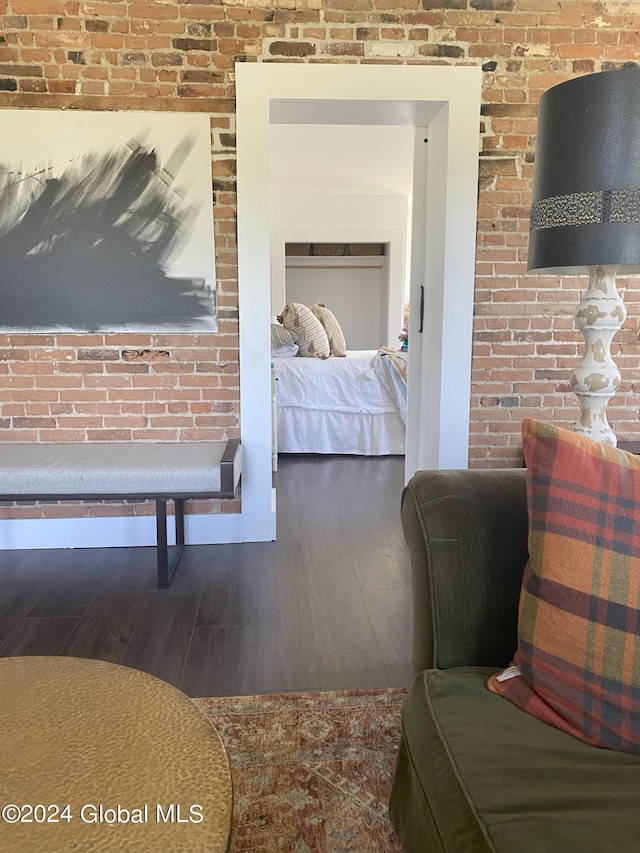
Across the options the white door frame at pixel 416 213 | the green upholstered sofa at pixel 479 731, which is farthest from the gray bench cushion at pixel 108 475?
the green upholstered sofa at pixel 479 731

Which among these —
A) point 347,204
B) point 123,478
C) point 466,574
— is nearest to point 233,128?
point 123,478

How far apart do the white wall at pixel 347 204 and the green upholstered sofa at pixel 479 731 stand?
18.0 ft

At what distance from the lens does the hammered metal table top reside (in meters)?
0.81

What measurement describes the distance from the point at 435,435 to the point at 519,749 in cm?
218

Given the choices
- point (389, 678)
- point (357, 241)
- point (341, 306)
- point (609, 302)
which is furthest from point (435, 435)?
point (341, 306)

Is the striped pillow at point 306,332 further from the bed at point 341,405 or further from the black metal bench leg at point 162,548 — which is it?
the black metal bench leg at point 162,548

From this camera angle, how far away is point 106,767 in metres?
0.91

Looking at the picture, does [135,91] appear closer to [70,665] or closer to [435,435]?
[435,435]

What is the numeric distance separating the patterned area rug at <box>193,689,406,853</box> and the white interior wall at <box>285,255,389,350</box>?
7.70 metres

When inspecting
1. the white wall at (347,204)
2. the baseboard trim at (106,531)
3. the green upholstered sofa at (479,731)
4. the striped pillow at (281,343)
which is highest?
the white wall at (347,204)

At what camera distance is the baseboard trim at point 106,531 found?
3.04m

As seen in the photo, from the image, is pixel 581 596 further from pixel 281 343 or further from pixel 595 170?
pixel 281 343

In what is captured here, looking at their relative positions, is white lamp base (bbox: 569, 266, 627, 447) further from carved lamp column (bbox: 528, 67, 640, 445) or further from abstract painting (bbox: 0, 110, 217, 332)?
abstract painting (bbox: 0, 110, 217, 332)

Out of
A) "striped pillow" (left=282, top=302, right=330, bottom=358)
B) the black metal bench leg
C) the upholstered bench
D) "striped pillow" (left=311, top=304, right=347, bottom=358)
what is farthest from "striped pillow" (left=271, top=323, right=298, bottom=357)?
the black metal bench leg
